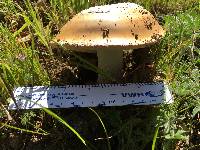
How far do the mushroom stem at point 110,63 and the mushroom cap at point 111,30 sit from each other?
9.1 inches

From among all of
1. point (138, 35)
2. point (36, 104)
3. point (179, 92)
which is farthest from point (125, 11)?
point (36, 104)

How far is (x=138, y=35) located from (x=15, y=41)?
0.79 metres

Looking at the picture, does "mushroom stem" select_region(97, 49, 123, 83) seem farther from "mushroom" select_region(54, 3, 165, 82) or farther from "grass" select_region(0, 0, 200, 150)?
"mushroom" select_region(54, 3, 165, 82)

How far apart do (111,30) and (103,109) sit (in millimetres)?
419

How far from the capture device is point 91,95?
5.86 ft

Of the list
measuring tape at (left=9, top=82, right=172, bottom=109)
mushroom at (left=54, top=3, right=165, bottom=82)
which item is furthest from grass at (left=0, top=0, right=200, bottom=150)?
mushroom at (left=54, top=3, right=165, bottom=82)

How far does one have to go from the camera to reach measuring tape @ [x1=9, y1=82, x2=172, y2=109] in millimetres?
1735

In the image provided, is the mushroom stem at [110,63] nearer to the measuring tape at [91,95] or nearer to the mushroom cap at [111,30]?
the measuring tape at [91,95]

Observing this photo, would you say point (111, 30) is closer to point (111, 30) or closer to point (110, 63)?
point (111, 30)

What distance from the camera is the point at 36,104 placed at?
1.74 meters

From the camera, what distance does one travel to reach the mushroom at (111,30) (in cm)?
153

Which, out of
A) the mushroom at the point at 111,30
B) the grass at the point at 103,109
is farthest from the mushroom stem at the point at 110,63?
the mushroom at the point at 111,30

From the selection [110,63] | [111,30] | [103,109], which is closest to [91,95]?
[103,109]

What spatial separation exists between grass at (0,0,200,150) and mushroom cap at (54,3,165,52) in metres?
0.23
